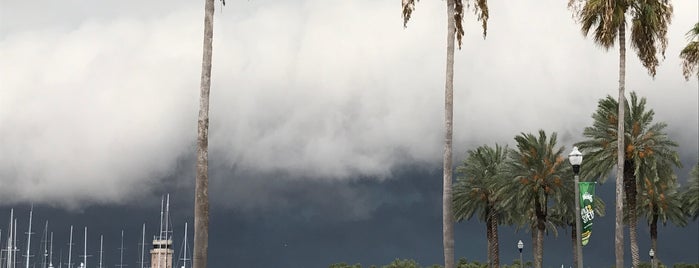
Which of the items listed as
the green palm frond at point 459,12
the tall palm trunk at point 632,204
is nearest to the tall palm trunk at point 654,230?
the tall palm trunk at point 632,204

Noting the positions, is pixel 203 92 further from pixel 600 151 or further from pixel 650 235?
pixel 650 235

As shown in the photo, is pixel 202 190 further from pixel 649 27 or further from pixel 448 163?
pixel 649 27

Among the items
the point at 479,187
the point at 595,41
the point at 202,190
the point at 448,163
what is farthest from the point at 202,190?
the point at 479,187

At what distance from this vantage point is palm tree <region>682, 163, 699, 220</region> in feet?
268

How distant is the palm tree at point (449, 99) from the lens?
3209 centimetres

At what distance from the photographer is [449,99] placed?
1300 inches

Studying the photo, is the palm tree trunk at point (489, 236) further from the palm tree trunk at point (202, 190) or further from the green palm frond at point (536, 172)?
the palm tree trunk at point (202, 190)

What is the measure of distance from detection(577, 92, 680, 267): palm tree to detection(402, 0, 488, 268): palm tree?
27.0 m

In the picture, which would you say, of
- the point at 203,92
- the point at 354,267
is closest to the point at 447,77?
the point at 203,92

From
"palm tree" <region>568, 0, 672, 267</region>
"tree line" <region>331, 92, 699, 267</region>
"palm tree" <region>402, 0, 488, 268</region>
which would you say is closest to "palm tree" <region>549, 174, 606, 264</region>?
"tree line" <region>331, 92, 699, 267</region>

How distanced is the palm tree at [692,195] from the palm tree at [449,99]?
5329 cm

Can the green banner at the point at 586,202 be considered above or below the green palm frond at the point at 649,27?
below

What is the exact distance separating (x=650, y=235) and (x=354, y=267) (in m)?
29.3

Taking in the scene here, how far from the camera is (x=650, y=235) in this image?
3342 inches
